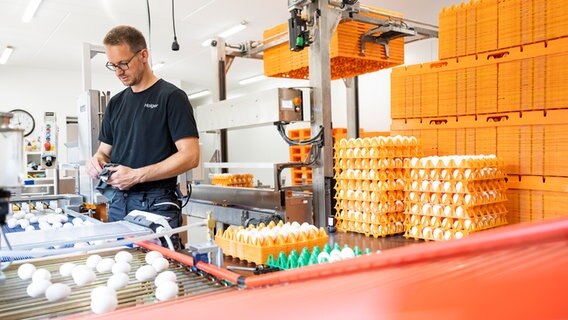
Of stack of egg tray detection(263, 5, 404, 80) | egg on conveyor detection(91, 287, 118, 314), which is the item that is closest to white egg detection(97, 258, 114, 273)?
egg on conveyor detection(91, 287, 118, 314)

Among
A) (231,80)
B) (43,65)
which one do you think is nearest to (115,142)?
(43,65)

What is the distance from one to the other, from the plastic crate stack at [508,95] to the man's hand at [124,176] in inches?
99.7

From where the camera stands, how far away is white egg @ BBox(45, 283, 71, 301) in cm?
109

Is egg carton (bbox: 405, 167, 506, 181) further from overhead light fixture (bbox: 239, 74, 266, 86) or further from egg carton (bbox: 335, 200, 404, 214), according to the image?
overhead light fixture (bbox: 239, 74, 266, 86)

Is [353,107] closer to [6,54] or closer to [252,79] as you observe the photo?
[252,79]

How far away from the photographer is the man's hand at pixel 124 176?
213cm

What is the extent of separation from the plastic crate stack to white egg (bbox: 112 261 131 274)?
9.47ft

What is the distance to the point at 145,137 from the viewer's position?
2.32 metres

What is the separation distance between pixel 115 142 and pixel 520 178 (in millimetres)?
2762

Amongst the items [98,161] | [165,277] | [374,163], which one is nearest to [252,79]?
[374,163]

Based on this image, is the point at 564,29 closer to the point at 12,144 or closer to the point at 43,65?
the point at 12,144

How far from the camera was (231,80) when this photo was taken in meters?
13.3

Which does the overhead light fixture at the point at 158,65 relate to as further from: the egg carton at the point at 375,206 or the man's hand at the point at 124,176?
the man's hand at the point at 124,176

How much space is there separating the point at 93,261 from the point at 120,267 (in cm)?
15
